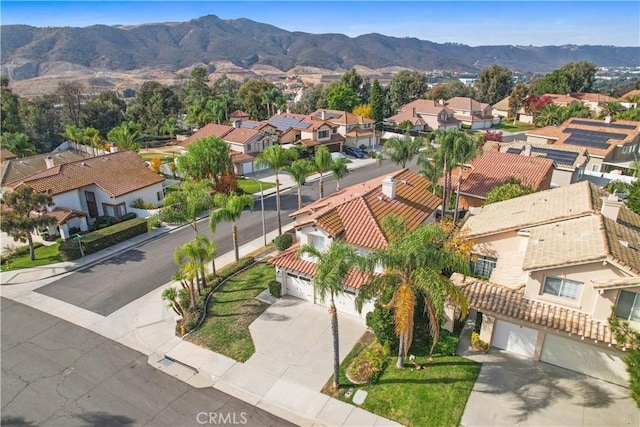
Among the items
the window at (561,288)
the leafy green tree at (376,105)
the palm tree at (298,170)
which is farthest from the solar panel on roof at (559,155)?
the leafy green tree at (376,105)

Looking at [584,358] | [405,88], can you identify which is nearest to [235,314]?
[584,358]

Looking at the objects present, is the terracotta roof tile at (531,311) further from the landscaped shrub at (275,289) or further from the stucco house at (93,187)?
the stucco house at (93,187)

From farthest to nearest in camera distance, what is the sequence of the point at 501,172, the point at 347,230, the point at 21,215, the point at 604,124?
the point at 604,124 → the point at 501,172 → the point at 21,215 → the point at 347,230

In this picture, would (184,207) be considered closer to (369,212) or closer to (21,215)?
(369,212)

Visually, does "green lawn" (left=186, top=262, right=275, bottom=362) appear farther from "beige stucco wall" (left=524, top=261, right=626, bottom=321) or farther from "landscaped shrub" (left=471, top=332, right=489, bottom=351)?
"beige stucco wall" (left=524, top=261, right=626, bottom=321)

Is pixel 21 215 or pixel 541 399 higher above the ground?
pixel 21 215

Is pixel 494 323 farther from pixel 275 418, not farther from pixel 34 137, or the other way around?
pixel 34 137
